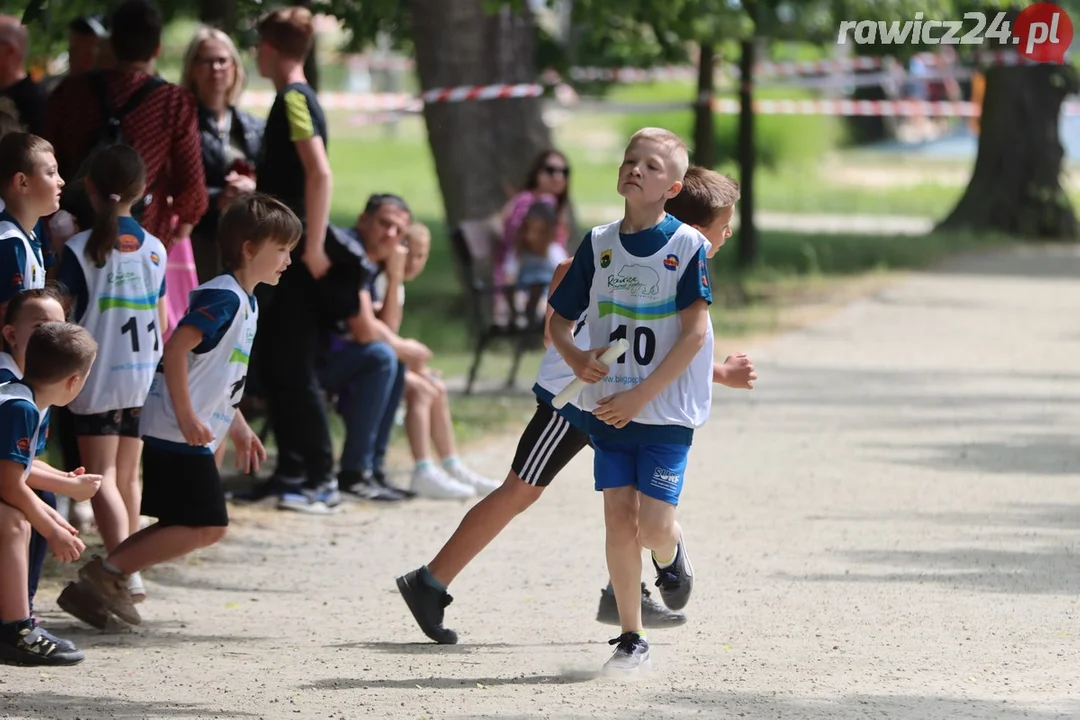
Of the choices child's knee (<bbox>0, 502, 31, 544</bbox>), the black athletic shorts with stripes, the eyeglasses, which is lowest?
child's knee (<bbox>0, 502, 31, 544</bbox>)

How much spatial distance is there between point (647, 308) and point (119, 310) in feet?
6.39

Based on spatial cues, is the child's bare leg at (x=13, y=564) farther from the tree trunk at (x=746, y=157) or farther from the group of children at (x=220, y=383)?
the tree trunk at (x=746, y=157)

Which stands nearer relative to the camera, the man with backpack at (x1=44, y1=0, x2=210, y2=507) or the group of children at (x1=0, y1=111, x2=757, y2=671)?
the group of children at (x1=0, y1=111, x2=757, y2=671)

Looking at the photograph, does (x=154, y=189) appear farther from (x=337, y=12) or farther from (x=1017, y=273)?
(x=1017, y=273)

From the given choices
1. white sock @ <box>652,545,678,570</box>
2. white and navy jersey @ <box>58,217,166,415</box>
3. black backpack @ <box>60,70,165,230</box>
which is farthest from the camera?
black backpack @ <box>60,70,165,230</box>

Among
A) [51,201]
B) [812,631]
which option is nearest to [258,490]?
[51,201]

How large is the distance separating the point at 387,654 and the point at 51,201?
1.77 metres

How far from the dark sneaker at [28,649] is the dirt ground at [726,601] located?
6 cm

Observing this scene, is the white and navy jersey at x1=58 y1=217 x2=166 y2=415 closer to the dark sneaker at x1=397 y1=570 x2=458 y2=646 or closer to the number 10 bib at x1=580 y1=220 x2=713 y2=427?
the dark sneaker at x1=397 y1=570 x2=458 y2=646

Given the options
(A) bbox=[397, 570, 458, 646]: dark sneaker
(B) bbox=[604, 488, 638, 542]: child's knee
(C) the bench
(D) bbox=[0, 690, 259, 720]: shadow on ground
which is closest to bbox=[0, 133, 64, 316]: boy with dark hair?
(D) bbox=[0, 690, 259, 720]: shadow on ground

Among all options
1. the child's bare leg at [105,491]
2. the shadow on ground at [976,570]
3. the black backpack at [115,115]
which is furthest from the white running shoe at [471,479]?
the child's bare leg at [105,491]

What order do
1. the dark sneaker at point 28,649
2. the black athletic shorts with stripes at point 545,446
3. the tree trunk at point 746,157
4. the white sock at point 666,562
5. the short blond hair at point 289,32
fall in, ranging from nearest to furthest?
1. the dark sneaker at point 28,649
2. the white sock at point 666,562
3. the black athletic shorts with stripes at point 545,446
4. the short blond hair at point 289,32
5. the tree trunk at point 746,157

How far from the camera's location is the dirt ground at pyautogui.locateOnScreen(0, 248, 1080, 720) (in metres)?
4.97

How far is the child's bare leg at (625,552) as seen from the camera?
17.1ft
